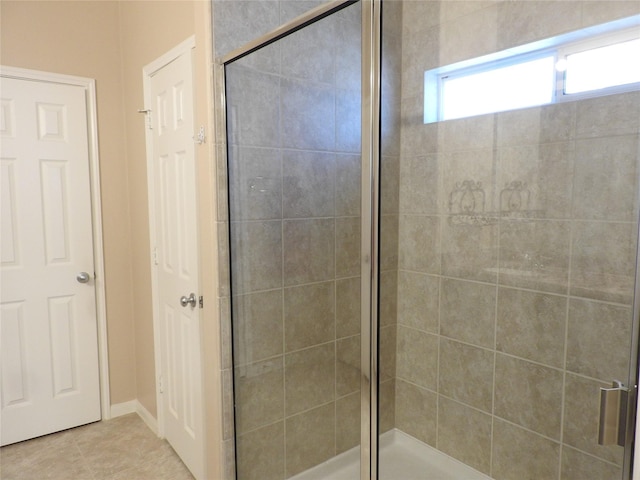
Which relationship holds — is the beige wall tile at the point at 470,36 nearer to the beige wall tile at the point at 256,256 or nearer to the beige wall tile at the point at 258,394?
the beige wall tile at the point at 256,256

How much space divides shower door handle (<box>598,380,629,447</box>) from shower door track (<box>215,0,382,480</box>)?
0.71 m

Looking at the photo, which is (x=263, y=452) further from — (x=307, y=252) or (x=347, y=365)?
(x=307, y=252)

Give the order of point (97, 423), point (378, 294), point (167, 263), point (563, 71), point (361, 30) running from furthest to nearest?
point (97, 423), point (167, 263), point (563, 71), point (378, 294), point (361, 30)

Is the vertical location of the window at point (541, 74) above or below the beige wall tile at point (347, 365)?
above

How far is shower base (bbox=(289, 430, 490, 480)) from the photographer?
1758mm

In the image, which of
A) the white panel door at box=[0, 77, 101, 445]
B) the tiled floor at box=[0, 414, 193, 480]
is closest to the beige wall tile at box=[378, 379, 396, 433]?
the tiled floor at box=[0, 414, 193, 480]

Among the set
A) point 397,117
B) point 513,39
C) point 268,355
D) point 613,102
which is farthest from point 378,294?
point 513,39

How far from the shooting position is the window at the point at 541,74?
155 cm

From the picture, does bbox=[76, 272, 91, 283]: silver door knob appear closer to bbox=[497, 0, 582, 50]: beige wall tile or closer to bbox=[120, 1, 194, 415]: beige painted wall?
bbox=[120, 1, 194, 415]: beige painted wall

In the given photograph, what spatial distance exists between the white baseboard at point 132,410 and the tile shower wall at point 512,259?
1.64 metres

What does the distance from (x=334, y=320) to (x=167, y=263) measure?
1.13 metres

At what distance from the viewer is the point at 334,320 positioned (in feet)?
5.93

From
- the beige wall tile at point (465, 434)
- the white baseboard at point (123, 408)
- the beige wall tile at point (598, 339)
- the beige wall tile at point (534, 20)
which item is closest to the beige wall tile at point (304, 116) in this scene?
the beige wall tile at point (534, 20)

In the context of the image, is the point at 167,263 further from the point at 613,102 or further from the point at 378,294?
the point at 613,102
